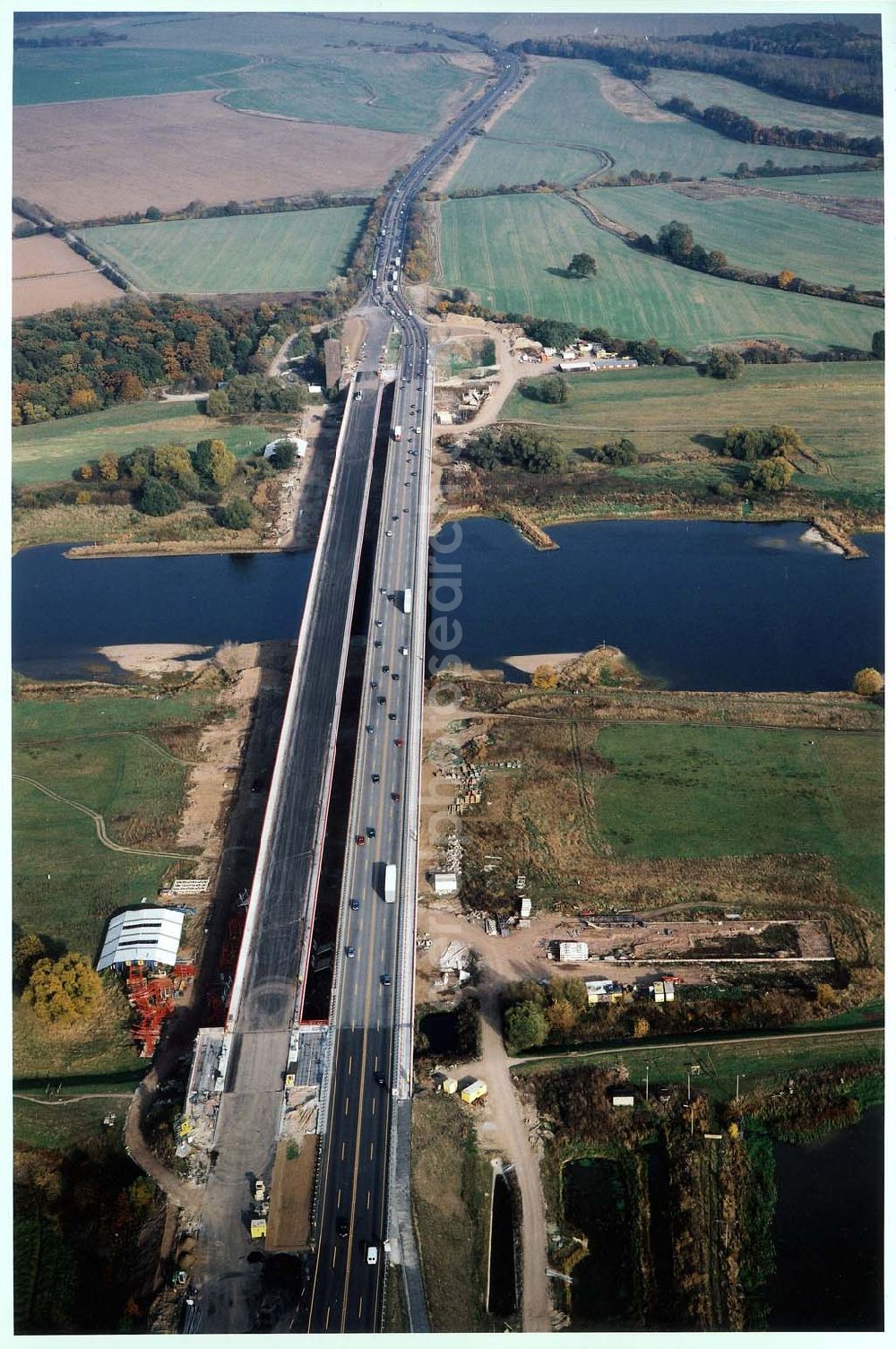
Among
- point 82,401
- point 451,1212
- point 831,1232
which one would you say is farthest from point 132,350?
point 831,1232

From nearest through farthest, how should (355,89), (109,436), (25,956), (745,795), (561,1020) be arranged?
(561,1020)
(25,956)
(745,795)
(109,436)
(355,89)

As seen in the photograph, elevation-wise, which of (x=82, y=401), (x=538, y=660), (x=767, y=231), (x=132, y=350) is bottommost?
(x=538, y=660)

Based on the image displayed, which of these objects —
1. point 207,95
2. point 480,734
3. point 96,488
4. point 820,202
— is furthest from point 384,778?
point 207,95

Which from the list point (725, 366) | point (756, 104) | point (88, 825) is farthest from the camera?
point (756, 104)

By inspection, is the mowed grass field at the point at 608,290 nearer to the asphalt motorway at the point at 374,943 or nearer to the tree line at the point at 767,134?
the tree line at the point at 767,134

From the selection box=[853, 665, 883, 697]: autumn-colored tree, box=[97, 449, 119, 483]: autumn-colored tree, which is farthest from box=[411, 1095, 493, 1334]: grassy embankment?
box=[97, 449, 119, 483]: autumn-colored tree

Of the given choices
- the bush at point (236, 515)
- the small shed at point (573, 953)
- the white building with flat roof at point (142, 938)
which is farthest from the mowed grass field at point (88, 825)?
the bush at point (236, 515)

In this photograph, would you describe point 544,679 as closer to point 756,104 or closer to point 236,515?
point 236,515
